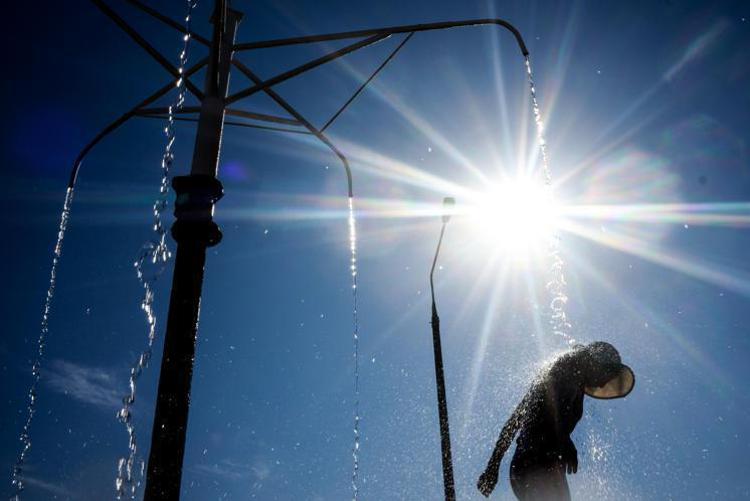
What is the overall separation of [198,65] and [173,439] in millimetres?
3615

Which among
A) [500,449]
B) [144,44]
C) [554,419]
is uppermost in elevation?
[144,44]

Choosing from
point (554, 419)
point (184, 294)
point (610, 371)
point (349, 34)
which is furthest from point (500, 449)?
point (349, 34)

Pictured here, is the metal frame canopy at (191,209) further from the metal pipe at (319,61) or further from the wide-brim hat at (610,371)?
the wide-brim hat at (610,371)

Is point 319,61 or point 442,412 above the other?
point 319,61

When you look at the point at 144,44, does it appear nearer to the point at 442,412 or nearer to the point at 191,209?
the point at 191,209

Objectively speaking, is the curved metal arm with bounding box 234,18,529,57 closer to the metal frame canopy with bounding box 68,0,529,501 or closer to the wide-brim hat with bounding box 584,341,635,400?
the metal frame canopy with bounding box 68,0,529,501

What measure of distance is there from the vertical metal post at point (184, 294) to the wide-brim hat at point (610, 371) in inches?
116

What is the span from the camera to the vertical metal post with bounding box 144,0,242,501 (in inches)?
105

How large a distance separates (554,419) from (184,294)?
277cm

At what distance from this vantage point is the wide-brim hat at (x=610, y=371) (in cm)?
429

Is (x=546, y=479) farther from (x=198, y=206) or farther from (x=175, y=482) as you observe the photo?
(x=198, y=206)

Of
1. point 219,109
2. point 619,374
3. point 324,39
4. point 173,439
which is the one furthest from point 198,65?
point 619,374

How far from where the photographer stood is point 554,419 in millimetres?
4117

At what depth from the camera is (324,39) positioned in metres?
4.60
